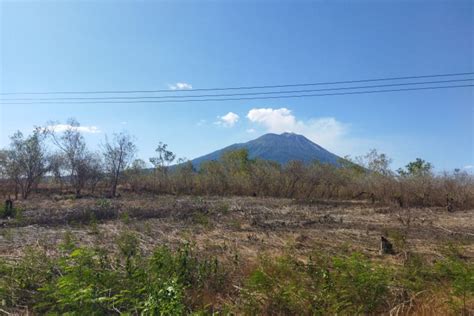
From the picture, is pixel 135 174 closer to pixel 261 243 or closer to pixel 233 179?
pixel 233 179

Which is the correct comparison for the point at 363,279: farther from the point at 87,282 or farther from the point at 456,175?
the point at 456,175

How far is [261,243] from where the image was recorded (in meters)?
7.32

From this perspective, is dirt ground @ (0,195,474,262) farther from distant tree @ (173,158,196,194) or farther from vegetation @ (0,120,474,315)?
distant tree @ (173,158,196,194)

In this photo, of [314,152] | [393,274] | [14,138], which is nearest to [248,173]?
[14,138]

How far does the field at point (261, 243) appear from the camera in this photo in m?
3.65

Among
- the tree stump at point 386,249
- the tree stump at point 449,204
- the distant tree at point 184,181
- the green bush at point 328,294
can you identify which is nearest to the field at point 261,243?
the green bush at point 328,294

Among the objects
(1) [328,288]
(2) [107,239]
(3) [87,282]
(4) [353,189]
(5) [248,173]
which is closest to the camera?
(3) [87,282]

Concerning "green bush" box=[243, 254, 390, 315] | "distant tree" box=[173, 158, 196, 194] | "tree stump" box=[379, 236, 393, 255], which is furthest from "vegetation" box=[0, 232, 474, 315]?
"distant tree" box=[173, 158, 196, 194]

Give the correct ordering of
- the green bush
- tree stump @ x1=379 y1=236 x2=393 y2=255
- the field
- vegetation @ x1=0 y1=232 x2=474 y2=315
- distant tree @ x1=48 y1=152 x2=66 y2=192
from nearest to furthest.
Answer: vegetation @ x1=0 y1=232 x2=474 y2=315, the green bush, the field, tree stump @ x1=379 y1=236 x2=393 y2=255, distant tree @ x1=48 y1=152 x2=66 y2=192

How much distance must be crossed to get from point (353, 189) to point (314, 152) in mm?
180444

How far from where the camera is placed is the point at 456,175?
66.2 feet

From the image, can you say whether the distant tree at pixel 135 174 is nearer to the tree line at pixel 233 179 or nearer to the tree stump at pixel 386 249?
the tree line at pixel 233 179

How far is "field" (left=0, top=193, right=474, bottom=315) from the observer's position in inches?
144

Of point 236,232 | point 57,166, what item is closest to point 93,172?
point 57,166
